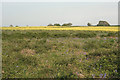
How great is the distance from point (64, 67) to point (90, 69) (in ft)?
4.46

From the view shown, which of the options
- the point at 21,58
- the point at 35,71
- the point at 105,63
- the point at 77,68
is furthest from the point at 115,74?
the point at 21,58

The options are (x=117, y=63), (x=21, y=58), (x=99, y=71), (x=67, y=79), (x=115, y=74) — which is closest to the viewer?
(x=67, y=79)

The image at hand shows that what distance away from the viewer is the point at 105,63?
6828 millimetres

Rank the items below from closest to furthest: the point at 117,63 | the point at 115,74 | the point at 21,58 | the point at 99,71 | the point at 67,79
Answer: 1. the point at 67,79
2. the point at 115,74
3. the point at 99,71
4. the point at 117,63
5. the point at 21,58

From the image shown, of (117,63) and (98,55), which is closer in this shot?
(117,63)

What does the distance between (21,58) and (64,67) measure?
308cm

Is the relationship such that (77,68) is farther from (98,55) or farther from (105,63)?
(98,55)

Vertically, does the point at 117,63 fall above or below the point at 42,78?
above

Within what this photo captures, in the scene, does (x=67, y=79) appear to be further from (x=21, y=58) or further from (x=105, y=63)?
(x=21, y=58)

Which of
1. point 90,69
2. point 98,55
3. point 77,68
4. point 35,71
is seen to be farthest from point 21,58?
point 98,55

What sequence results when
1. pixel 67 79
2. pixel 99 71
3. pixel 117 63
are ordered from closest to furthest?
pixel 67 79 → pixel 99 71 → pixel 117 63

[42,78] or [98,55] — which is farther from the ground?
[98,55]

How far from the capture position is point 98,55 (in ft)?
27.7

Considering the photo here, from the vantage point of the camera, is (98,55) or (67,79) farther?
(98,55)
